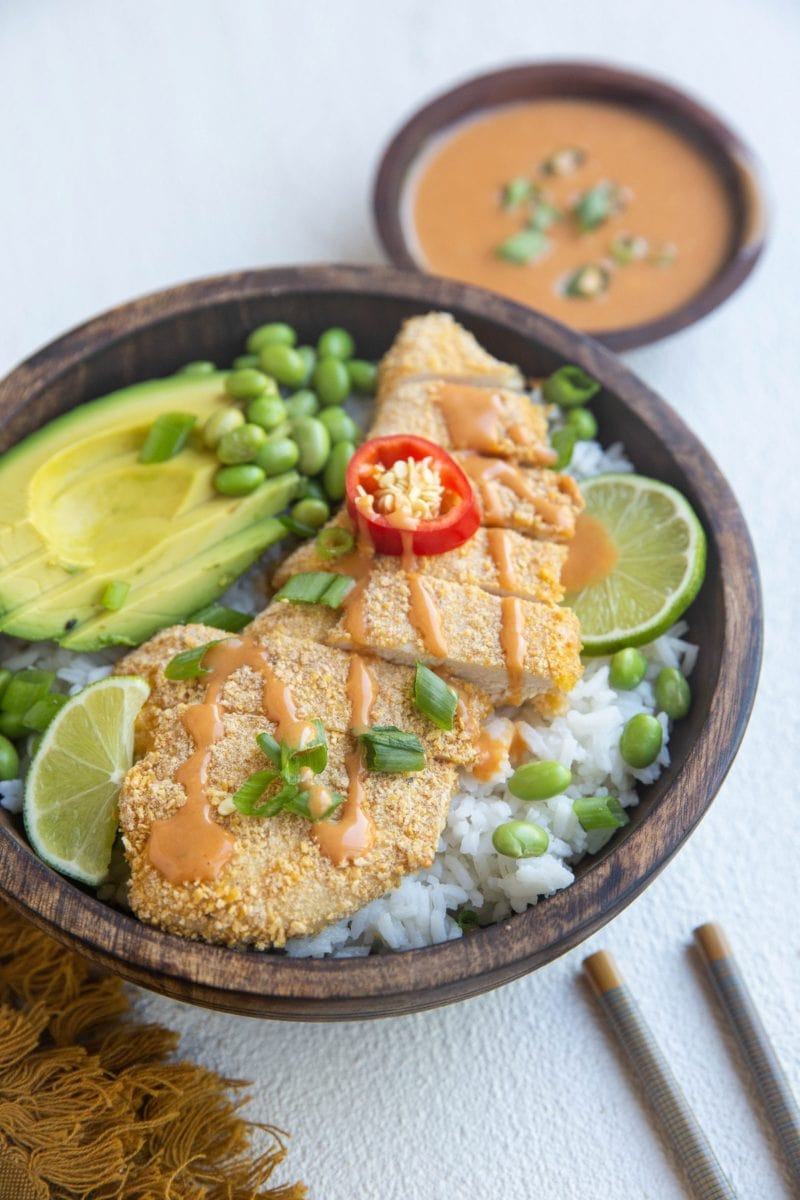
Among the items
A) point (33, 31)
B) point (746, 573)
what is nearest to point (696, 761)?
point (746, 573)

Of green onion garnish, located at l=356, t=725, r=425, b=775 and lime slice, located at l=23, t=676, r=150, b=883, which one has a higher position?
green onion garnish, located at l=356, t=725, r=425, b=775

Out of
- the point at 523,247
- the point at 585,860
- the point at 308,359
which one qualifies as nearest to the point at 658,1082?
the point at 585,860

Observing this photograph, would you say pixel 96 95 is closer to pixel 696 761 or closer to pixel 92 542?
pixel 92 542

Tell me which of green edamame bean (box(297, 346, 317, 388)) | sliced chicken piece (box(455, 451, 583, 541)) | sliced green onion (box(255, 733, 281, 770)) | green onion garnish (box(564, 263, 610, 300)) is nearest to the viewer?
sliced green onion (box(255, 733, 281, 770))

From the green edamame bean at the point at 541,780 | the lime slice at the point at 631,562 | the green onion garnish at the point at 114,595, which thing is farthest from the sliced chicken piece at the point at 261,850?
the lime slice at the point at 631,562

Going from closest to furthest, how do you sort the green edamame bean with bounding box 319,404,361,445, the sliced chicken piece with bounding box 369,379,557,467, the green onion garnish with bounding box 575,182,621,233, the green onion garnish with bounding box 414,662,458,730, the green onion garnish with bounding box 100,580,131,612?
the green onion garnish with bounding box 414,662,458,730 < the green onion garnish with bounding box 100,580,131,612 < the sliced chicken piece with bounding box 369,379,557,467 < the green edamame bean with bounding box 319,404,361,445 < the green onion garnish with bounding box 575,182,621,233

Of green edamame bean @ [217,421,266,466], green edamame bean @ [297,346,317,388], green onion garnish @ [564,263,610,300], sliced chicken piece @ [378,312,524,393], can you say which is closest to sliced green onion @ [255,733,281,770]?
green edamame bean @ [217,421,266,466]

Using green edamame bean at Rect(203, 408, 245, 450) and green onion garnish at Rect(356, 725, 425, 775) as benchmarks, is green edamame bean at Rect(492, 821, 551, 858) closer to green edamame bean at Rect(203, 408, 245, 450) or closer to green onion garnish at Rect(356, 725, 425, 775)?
green onion garnish at Rect(356, 725, 425, 775)
